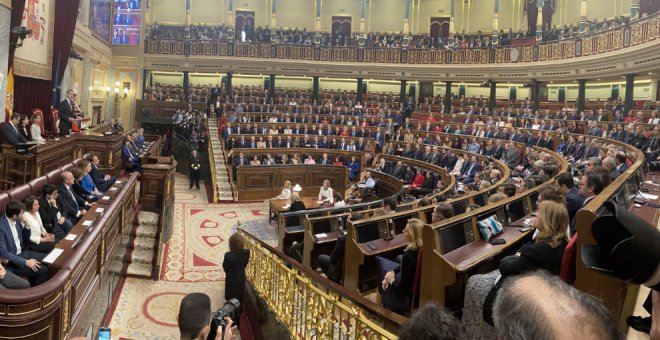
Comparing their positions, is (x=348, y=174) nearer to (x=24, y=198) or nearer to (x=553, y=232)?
(x=24, y=198)

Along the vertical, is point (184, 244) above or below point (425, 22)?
below

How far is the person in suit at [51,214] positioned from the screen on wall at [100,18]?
13.7 meters

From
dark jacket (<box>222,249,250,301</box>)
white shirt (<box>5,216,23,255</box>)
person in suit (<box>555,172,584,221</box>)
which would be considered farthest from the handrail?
person in suit (<box>555,172,584,221</box>)

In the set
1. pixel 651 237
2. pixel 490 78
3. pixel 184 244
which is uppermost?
pixel 490 78

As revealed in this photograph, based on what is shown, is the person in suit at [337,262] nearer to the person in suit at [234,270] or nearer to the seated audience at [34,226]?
the person in suit at [234,270]

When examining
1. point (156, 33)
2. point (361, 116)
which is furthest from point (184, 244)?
point (156, 33)

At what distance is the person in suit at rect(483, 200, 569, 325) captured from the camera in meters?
2.73

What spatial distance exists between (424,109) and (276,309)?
62.4 ft

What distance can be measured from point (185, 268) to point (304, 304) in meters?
3.66

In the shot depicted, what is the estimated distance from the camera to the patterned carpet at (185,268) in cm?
558

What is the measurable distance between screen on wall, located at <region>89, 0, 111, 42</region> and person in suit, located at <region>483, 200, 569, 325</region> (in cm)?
1783

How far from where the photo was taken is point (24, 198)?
202 inches

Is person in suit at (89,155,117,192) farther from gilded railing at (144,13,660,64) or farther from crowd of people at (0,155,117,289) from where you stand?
gilded railing at (144,13,660,64)

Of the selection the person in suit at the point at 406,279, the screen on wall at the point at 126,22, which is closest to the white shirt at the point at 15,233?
the person in suit at the point at 406,279
